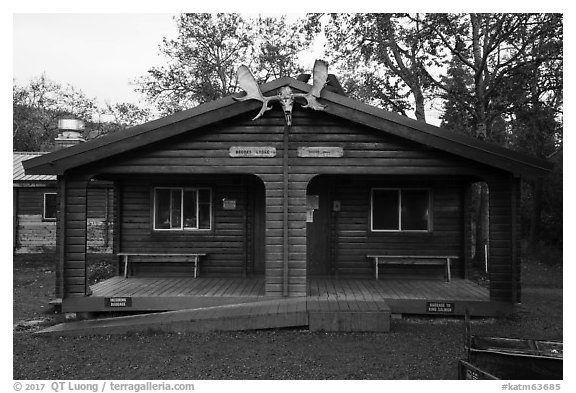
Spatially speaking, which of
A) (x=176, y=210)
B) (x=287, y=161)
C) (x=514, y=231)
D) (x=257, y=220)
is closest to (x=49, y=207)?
(x=176, y=210)

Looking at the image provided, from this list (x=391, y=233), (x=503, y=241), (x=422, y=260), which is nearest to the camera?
(x=503, y=241)

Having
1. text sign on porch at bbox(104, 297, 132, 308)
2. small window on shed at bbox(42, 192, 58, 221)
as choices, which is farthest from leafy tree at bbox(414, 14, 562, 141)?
small window on shed at bbox(42, 192, 58, 221)

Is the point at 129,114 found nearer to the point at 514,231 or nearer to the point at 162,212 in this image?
the point at 162,212

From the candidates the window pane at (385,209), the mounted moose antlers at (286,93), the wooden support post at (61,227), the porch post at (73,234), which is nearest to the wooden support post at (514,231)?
the window pane at (385,209)

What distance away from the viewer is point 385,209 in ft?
37.3

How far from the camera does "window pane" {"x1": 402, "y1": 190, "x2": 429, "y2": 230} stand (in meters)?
11.3

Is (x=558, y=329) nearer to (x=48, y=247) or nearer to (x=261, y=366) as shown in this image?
(x=261, y=366)

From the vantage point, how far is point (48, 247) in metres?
19.8

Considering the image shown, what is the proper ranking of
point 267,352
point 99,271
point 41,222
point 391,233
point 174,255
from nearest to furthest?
1. point 267,352
2. point 174,255
3. point 391,233
4. point 99,271
5. point 41,222

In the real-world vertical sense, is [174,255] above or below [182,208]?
below

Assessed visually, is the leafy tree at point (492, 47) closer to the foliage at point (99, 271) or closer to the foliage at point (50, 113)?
the foliage at point (99, 271)

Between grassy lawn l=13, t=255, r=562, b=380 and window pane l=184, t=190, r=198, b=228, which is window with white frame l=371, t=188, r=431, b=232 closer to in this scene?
grassy lawn l=13, t=255, r=562, b=380

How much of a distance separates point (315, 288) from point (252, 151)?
3084mm

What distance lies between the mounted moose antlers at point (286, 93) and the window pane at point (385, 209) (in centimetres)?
360
